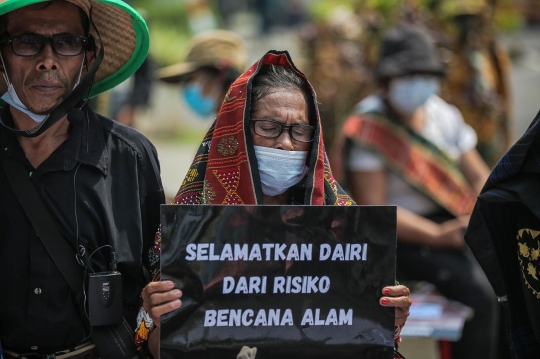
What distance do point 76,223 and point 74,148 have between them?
278 mm

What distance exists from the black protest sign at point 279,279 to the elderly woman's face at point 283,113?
13.7 inches

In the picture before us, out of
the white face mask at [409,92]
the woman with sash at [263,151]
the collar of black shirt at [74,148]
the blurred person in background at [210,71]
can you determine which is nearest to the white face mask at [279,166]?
the woman with sash at [263,151]

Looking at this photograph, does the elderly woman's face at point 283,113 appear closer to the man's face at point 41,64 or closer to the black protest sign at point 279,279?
the black protest sign at point 279,279

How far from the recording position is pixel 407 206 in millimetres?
5449

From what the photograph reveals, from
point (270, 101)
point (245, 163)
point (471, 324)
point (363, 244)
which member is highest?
point (270, 101)

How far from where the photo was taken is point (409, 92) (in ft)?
17.9

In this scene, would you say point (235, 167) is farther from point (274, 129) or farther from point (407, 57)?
point (407, 57)

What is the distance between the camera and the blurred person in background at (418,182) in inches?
209

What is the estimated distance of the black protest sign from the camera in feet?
8.42

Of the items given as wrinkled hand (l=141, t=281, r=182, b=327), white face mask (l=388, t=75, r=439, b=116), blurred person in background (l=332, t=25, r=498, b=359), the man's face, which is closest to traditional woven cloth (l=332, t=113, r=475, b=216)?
blurred person in background (l=332, t=25, r=498, b=359)

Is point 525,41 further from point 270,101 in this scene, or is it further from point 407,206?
point 270,101

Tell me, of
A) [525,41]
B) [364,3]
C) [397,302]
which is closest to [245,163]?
[397,302]

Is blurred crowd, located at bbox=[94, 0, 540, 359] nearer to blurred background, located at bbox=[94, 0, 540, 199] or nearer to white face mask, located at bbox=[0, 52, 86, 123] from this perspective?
blurred background, located at bbox=[94, 0, 540, 199]

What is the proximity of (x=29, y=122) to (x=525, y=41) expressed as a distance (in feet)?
60.1
